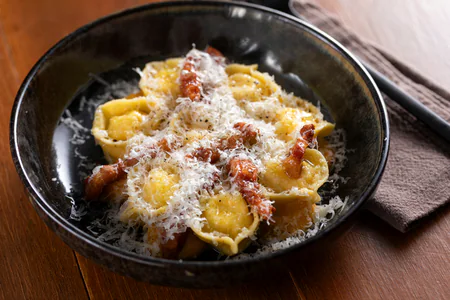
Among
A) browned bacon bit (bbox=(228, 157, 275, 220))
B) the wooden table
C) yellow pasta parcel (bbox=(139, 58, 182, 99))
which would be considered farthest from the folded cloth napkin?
yellow pasta parcel (bbox=(139, 58, 182, 99))

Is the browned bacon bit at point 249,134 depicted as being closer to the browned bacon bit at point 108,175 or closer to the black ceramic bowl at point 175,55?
the browned bacon bit at point 108,175

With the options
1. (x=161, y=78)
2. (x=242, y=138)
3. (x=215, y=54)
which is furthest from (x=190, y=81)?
(x=242, y=138)

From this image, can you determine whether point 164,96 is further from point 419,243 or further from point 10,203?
point 419,243

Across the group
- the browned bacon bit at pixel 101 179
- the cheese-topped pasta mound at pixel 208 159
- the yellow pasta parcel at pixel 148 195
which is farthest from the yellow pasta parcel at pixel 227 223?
the browned bacon bit at pixel 101 179

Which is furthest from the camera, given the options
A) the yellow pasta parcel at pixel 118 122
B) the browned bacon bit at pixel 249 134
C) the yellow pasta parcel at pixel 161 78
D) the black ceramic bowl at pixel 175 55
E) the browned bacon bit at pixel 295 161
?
the yellow pasta parcel at pixel 161 78

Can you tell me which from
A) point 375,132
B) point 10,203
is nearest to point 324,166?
point 375,132

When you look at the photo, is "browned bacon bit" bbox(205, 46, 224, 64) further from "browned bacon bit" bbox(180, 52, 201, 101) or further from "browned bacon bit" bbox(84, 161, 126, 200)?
"browned bacon bit" bbox(84, 161, 126, 200)

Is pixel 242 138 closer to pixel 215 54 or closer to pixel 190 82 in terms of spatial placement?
pixel 190 82
